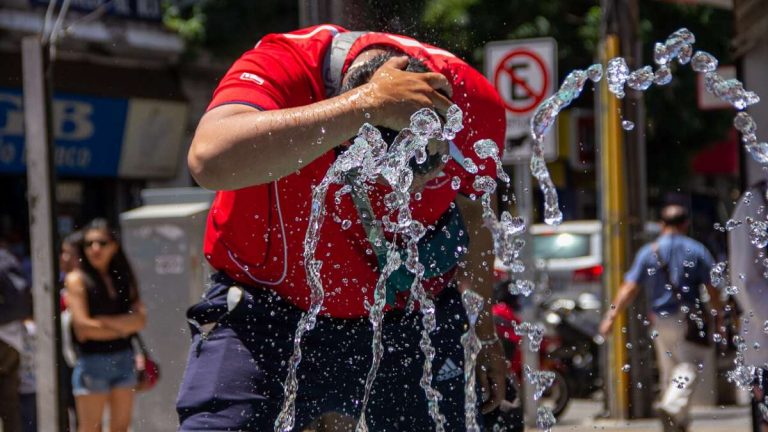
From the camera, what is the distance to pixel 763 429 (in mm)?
5371

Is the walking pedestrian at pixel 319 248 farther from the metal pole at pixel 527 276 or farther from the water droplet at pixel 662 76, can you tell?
the metal pole at pixel 527 276

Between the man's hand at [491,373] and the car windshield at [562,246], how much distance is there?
10.3 metres

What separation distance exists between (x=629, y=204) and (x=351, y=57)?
8000 mm

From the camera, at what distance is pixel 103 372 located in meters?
7.12

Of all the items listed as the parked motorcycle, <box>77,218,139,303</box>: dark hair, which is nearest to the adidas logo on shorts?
<box>77,218,139,303</box>: dark hair

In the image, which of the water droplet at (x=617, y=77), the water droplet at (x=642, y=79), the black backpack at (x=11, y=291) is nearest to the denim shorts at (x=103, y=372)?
the black backpack at (x=11, y=291)

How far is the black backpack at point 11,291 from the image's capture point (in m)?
6.71

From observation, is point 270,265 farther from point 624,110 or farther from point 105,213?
point 105,213

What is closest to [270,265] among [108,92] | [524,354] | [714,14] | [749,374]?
[749,374]

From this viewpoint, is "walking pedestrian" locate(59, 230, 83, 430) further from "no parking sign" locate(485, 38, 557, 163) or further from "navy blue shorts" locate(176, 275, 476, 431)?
"navy blue shorts" locate(176, 275, 476, 431)

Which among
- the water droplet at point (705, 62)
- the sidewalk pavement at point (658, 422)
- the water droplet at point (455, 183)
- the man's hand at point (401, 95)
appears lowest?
the sidewalk pavement at point (658, 422)

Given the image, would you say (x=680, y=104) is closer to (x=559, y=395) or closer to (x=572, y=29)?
(x=572, y=29)

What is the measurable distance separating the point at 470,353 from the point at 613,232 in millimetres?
7466

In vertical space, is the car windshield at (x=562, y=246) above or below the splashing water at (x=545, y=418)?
above
